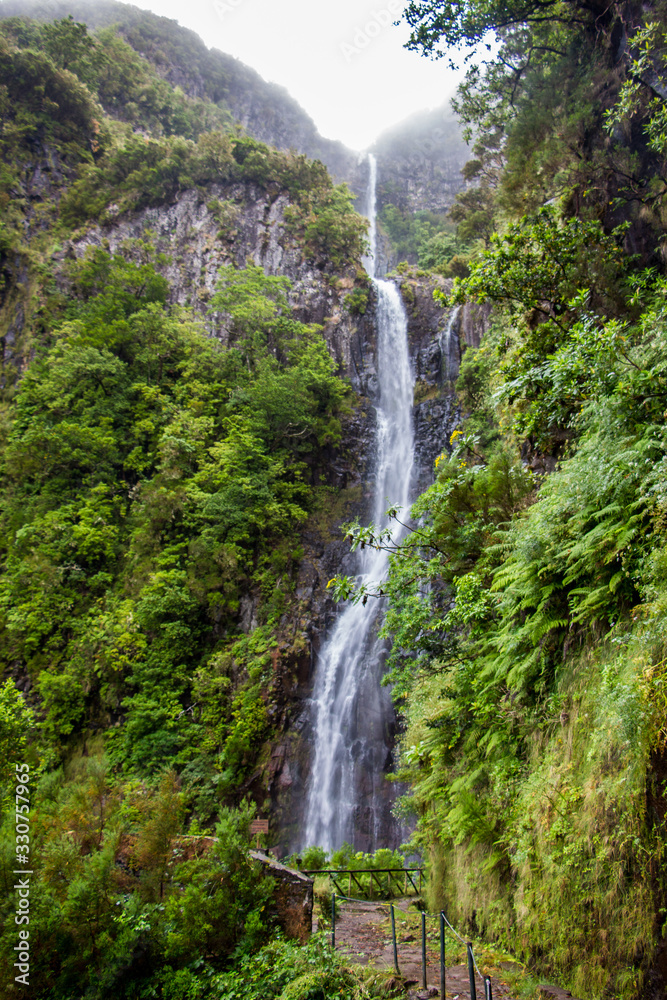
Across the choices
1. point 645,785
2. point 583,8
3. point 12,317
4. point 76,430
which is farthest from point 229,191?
point 645,785

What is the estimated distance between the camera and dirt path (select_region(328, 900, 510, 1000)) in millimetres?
4070

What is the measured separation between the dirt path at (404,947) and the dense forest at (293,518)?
0.39 meters

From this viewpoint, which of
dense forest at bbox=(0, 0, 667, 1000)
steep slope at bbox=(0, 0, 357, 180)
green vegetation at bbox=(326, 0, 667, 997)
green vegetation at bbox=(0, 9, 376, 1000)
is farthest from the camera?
steep slope at bbox=(0, 0, 357, 180)

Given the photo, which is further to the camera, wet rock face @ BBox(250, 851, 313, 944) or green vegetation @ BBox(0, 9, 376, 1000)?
wet rock face @ BBox(250, 851, 313, 944)

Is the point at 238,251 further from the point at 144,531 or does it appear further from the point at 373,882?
the point at 373,882

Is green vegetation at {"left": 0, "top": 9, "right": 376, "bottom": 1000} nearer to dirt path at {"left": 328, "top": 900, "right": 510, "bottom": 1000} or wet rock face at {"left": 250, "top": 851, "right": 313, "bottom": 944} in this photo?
wet rock face at {"left": 250, "top": 851, "right": 313, "bottom": 944}

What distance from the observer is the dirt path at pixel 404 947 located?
13.4ft

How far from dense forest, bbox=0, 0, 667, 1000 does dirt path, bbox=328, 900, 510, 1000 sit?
15.4 inches

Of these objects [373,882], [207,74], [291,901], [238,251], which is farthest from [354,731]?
[207,74]

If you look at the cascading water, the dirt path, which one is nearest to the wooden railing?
the dirt path

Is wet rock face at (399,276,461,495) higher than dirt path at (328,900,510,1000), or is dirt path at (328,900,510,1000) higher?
wet rock face at (399,276,461,495)

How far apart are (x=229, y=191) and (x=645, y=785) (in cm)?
2972

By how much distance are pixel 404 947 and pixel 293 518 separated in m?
12.2

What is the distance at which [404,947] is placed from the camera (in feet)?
19.6
